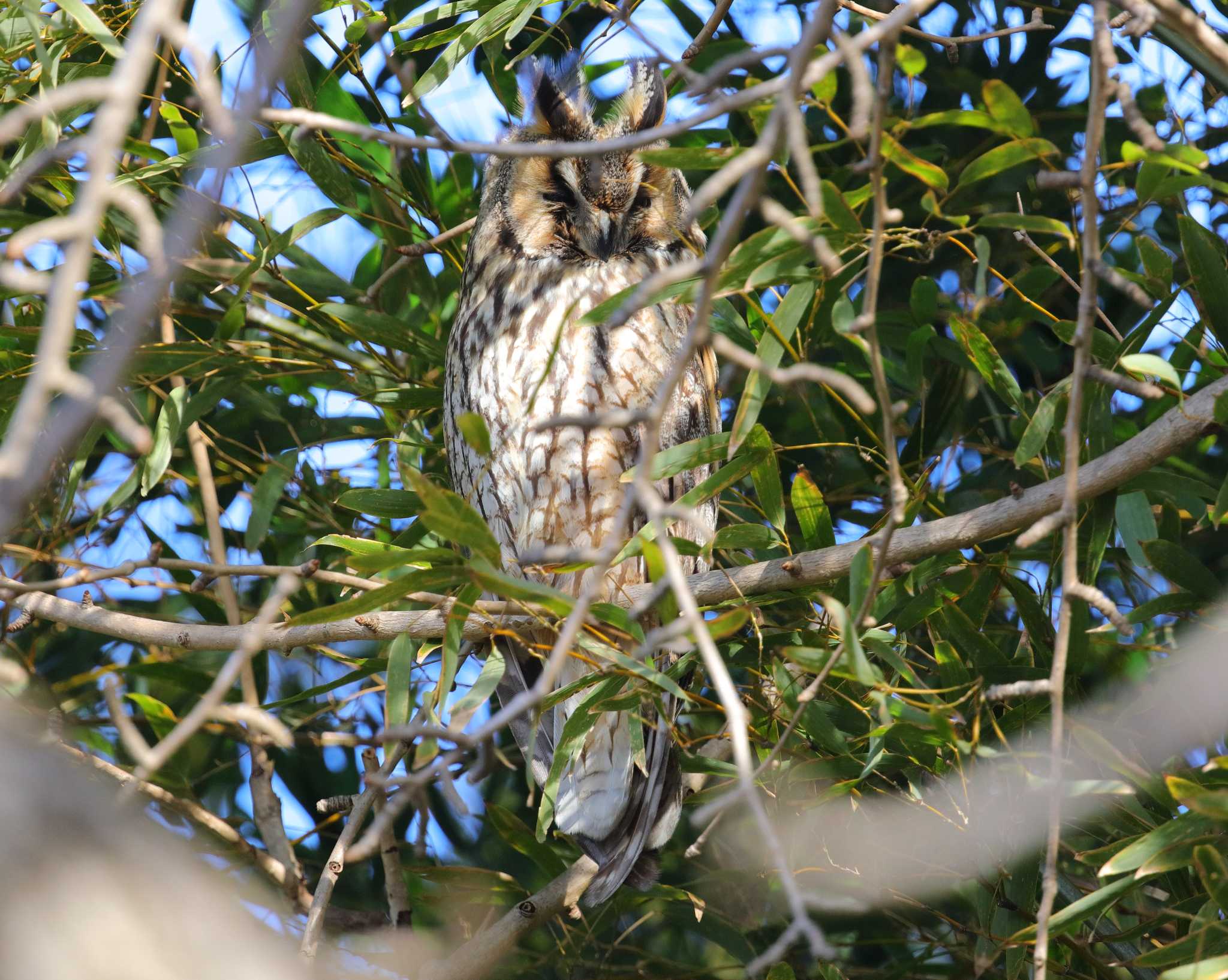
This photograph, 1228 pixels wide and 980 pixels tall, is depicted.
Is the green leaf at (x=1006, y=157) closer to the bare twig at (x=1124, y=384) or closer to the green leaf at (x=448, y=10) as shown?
the bare twig at (x=1124, y=384)

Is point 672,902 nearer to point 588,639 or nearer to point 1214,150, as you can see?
point 588,639

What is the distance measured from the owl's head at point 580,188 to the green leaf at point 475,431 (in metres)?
0.87

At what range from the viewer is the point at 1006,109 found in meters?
1.12

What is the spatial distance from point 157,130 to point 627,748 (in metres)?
1.38

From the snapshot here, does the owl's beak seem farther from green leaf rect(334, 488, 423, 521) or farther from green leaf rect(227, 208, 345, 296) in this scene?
green leaf rect(334, 488, 423, 521)

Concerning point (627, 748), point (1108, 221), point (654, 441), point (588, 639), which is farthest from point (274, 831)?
point (1108, 221)

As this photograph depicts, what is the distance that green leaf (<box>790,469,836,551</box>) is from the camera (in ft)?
4.64

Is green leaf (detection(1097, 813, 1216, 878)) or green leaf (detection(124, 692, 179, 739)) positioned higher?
green leaf (detection(1097, 813, 1216, 878))

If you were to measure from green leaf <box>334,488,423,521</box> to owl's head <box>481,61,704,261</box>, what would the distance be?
54 centimetres

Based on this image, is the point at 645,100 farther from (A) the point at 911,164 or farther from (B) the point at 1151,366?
(B) the point at 1151,366

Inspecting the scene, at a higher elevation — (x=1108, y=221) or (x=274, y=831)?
(x=1108, y=221)

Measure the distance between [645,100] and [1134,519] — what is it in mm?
1044

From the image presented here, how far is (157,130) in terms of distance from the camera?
84.7 inches

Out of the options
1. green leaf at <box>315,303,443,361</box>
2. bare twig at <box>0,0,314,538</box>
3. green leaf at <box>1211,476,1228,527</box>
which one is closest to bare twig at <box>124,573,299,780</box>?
bare twig at <box>0,0,314,538</box>
